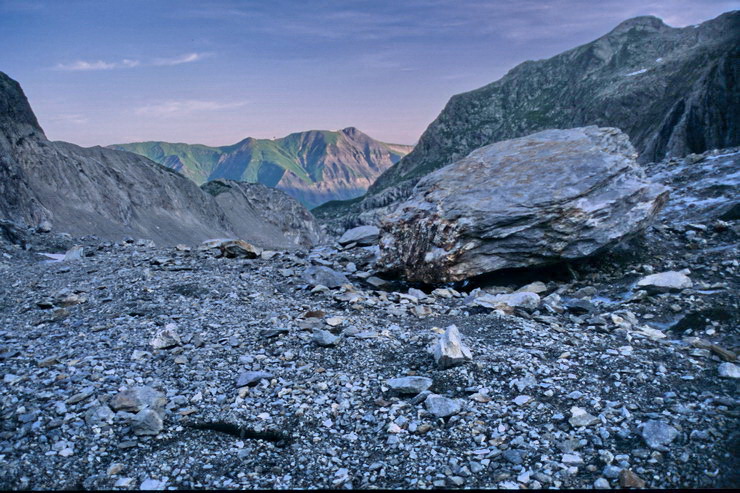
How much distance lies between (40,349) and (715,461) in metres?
9.01

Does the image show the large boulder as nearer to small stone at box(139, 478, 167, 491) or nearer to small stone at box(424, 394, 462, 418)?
small stone at box(424, 394, 462, 418)

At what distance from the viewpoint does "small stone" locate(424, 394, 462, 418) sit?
4887mm

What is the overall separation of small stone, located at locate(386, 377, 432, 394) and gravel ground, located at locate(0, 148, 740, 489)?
8 centimetres

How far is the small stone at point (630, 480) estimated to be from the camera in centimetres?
365

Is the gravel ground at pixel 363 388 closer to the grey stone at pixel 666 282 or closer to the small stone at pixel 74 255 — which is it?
the grey stone at pixel 666 282

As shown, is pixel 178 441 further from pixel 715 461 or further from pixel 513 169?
pixel 513 169

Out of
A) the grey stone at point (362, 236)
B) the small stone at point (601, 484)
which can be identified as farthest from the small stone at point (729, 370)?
the grey stone at point (362, 236)

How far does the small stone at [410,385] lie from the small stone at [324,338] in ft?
5.10

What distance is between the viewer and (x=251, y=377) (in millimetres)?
5867

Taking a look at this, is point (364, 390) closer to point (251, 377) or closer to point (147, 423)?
point (251, 377)

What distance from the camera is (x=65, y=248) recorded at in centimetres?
2025

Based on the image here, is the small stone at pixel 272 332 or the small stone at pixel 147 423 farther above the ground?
the small stone at pixel 272 332

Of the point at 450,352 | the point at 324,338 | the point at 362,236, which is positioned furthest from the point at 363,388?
the point at 362,236

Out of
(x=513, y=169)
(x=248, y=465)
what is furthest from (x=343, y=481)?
(x=513, y=169)
